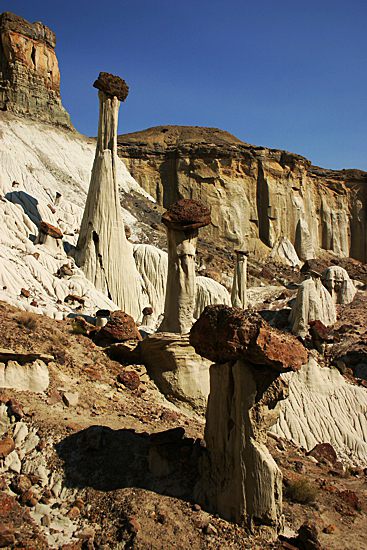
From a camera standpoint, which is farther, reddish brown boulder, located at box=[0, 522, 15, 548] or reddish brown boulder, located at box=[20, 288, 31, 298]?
reddish brown boulder, located at box=[20, 288, 31, 298]

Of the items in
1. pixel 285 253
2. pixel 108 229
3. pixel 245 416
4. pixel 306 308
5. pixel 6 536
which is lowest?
pixel 6 536

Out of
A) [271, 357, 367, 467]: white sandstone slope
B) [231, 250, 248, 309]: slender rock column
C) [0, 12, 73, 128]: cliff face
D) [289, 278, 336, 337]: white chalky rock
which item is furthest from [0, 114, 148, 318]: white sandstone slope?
[289, 278, 336, 337]: white chalky rock

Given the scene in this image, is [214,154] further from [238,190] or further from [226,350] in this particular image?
[226,350]

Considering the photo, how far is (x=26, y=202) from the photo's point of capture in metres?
19.5

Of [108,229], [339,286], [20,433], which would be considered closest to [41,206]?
[108,229]

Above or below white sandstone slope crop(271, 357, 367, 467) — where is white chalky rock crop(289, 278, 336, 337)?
above

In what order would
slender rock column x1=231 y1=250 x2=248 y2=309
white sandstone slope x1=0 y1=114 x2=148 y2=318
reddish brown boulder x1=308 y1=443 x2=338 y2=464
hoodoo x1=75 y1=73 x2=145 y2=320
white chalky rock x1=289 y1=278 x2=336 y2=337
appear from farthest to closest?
1. slender rock column x1=231 y1=250 x2=248 y2=309
2. white chalky rock x1=289 y1=278 x2=336 y2=337
3. hoodoo x1=75 y1=73 x2=145 y2=320
4. white sandstone slope x1=0 y1=114 x2=148 y2=318
5. reddish brown boulder x1=308 y1=443 x2=338 y2=464

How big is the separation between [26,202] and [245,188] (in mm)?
30941

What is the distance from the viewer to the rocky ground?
543 cm

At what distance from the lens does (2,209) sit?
17406 millimetres

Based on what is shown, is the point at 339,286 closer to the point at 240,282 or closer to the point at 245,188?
the point at 240,282

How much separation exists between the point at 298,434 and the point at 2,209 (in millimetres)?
12053

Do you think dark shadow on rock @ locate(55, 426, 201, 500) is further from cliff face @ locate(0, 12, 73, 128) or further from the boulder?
cliff face @ locate(0, 12, 73, 128)

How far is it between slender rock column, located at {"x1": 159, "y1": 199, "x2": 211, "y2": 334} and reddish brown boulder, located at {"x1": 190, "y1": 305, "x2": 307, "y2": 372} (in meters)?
4.54
